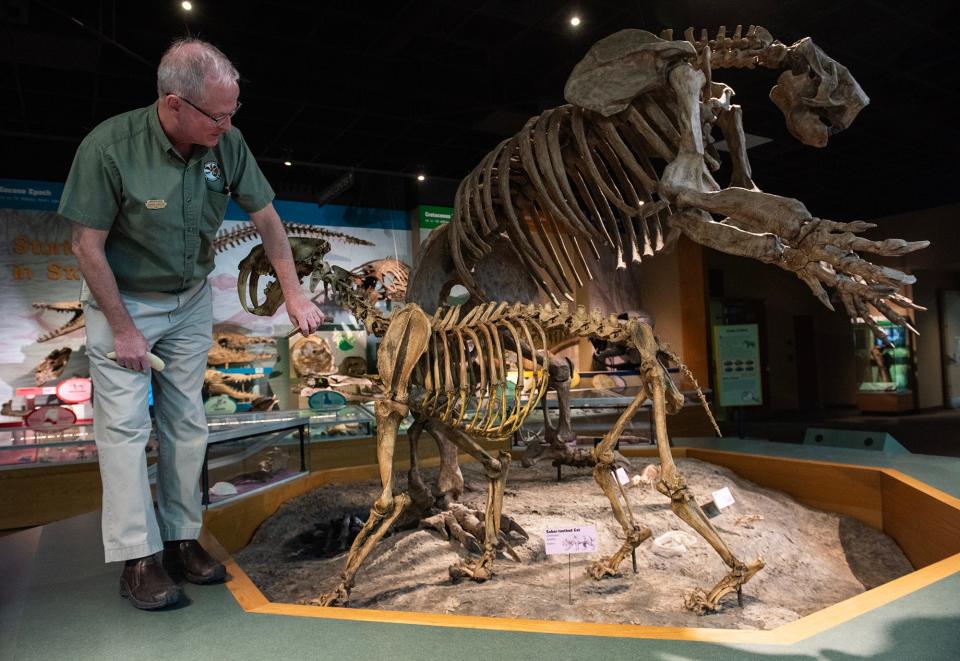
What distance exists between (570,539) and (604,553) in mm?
877

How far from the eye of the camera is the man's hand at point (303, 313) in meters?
2.29

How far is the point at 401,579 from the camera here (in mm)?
3168

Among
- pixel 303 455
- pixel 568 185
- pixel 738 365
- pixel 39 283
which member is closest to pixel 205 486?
pixel 303 455

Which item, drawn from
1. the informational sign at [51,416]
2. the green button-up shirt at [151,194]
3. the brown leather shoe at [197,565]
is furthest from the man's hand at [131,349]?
the informational sign at [51,416]

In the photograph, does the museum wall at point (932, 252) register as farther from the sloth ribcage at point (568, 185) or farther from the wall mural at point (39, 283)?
the wall mural at point (39, 283)

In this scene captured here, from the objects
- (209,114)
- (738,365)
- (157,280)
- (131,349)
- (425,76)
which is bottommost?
(738,365)

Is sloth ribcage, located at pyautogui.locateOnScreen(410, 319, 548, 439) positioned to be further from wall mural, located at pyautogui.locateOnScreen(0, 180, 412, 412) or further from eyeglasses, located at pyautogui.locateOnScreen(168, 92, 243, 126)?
wall mural, located at pyautogui.locateOnScreen(0, 180, 412, 412)

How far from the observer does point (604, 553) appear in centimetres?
346

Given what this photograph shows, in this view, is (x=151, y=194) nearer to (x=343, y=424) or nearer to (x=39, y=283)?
(x=343, y=424)

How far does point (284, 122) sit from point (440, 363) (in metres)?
3.52

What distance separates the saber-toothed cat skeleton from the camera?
2576mm

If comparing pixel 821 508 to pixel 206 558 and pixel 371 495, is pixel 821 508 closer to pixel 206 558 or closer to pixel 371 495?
pixel 371 495

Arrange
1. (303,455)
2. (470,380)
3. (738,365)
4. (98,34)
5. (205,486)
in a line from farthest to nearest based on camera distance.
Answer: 1. (738,365)
2. (303,455)
3. (98,34)
4. (205,486)
5. (470,380)

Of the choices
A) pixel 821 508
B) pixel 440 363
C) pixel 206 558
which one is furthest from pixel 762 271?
pixel 206 558
